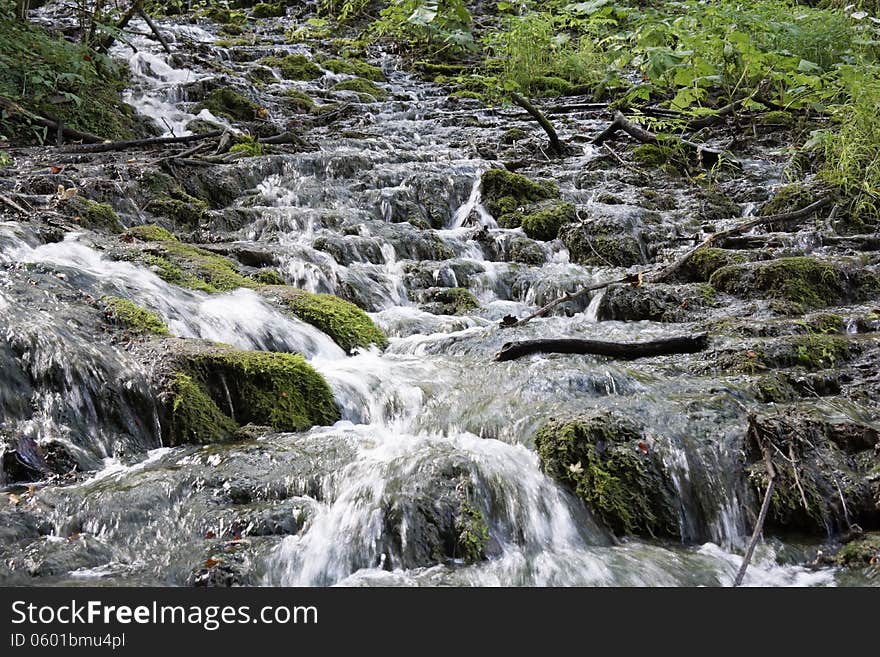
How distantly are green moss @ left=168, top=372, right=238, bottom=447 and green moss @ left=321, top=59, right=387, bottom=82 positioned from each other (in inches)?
537

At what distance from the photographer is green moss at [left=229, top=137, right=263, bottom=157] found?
29.6ft

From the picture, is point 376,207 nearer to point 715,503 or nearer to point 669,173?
point 669,173

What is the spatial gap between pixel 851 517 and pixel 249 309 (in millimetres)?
3943

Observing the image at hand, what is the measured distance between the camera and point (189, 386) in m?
3.69

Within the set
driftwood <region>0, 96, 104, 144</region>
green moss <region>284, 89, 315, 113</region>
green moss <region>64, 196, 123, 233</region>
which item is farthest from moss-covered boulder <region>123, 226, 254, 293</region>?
green moss <region>284, 89, 315, 113</region>

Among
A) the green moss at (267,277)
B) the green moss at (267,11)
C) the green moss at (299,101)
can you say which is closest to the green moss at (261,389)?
the green moss at (267,277)

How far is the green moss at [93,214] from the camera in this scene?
605cm

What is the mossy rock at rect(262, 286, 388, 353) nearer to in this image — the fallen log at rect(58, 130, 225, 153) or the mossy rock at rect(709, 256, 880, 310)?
the mossy rock at rect(709, 256, 880, 310)

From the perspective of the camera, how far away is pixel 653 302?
573 centimetres

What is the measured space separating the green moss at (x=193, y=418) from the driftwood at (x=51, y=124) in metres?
6.31

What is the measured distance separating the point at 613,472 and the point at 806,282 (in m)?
3.54

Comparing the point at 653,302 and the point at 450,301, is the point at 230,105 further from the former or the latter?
the point at 653,302

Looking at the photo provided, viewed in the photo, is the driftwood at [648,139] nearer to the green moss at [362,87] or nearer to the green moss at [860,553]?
the green moss at [362,87]
